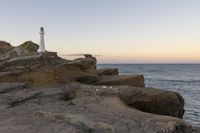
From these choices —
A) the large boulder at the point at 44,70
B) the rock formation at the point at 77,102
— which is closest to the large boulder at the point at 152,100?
the rock formation at the point at 77,102

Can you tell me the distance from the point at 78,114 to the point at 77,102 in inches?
57.3

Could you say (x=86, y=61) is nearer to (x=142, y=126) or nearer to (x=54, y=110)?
(x=54, y=110)

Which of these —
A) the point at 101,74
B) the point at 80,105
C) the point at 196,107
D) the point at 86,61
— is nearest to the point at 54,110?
the point at 80,105

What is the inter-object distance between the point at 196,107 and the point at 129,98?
17.5 metres

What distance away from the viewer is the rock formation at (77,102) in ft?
22.0

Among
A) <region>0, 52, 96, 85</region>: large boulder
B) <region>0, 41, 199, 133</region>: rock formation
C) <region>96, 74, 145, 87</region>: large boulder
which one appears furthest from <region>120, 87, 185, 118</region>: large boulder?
<region>0, 52, 96, 85</region>: large boulder

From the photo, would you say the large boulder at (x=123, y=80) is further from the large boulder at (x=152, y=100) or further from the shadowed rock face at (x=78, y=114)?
the shadowed rock face at (x=78, y=114)

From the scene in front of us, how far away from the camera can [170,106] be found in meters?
10.9

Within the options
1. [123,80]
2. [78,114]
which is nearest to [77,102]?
[78,114]

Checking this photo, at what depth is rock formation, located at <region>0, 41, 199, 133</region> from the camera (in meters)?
6.69

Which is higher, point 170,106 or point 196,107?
point 170,106

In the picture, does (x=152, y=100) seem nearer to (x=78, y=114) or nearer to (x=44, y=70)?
(x=78, y=114)

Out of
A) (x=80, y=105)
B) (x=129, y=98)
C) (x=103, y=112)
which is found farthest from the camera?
(x=129, y=98)

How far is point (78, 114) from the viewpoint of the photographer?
7344mm
